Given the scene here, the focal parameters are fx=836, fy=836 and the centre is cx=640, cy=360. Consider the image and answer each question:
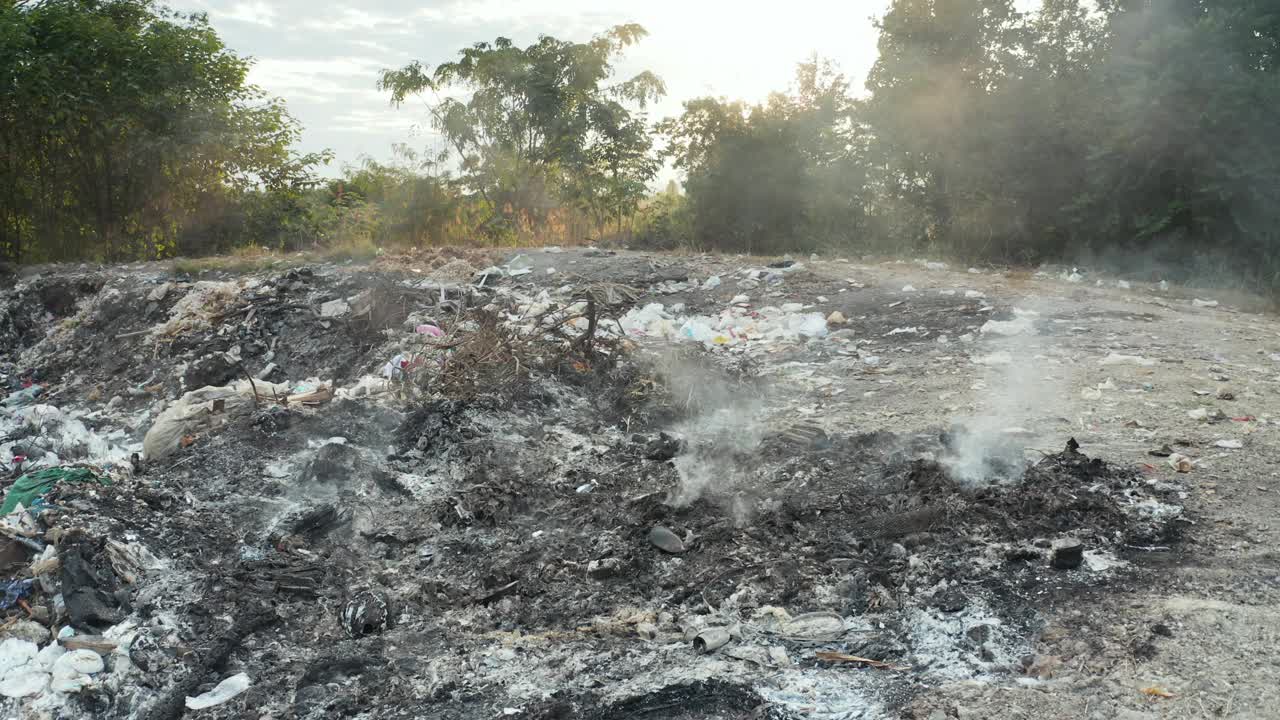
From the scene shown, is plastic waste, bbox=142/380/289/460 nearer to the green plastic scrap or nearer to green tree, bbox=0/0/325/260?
the green plastic scrap

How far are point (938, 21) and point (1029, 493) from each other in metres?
9.87

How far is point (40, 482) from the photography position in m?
3.92

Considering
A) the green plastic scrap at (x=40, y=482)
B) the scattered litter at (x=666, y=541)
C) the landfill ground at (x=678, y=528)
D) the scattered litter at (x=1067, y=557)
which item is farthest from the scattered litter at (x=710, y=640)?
the green plastic scrap at (x=40, y=482)

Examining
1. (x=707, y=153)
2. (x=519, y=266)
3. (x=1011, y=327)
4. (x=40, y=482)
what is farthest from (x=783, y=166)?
(x=40, y=482)

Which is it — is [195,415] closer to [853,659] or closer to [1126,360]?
[853,659]

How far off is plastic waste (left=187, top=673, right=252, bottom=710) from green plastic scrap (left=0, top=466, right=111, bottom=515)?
1.59 meters

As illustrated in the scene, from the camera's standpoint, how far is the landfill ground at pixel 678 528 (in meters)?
2.66

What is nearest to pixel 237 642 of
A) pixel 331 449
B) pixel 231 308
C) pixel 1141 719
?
pixel 331 449

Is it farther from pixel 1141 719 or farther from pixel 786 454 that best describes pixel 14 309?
pixel 1141 719

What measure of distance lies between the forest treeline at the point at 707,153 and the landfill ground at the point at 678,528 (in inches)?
122

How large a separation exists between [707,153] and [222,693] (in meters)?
10.9

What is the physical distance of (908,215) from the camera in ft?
39.4

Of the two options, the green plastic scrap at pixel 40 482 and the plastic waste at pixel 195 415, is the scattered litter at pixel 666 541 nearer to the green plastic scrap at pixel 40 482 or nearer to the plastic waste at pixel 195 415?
the green plastic scrap at pixel 40 482

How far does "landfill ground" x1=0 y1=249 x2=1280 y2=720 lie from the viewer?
2660 mm
